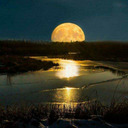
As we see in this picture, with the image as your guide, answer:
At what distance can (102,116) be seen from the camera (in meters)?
4.13

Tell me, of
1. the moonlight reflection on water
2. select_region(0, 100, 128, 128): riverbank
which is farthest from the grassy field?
the moonlight reflection on water

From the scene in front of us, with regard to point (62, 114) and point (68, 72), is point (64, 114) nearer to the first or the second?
point (62, 114)

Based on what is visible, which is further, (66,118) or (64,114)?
(64,114)

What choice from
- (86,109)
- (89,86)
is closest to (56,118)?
(86,109)

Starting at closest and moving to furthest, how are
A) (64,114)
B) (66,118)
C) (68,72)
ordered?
1. (66,118)
2. (64,114)
3. (68,72)

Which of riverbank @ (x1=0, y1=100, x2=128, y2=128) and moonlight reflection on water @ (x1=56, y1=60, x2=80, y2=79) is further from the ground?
moonlight reflection on water @ (x1=56, y1=60, x2=80, y2=79)

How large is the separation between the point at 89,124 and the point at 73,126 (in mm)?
337

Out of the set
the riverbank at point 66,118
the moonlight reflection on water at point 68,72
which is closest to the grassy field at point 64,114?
the riverbank at point 66,118

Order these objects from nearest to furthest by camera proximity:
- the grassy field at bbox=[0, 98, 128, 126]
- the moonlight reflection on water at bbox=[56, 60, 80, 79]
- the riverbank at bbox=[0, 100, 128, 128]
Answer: the riverbank at bbox=[0, 100, 128, 128] < the grassy field at bbox=[0, 98, 128, 126] < the moonlight reflection on water at bbox=[56, 60, 80, 79]

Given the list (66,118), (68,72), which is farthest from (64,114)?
(68,72)

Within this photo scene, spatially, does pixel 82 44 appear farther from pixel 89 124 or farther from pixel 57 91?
pixel 89 124

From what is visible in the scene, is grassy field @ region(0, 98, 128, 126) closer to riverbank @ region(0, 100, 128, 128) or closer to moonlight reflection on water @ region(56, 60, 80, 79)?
riverbank @ region(0, 100, 128, 128)

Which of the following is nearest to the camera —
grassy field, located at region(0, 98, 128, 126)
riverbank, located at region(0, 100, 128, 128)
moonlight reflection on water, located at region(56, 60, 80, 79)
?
riverbank, located at region(0, 100, 128, 128)

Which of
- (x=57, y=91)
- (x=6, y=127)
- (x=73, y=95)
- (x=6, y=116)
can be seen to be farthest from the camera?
(x=57, y=91)
